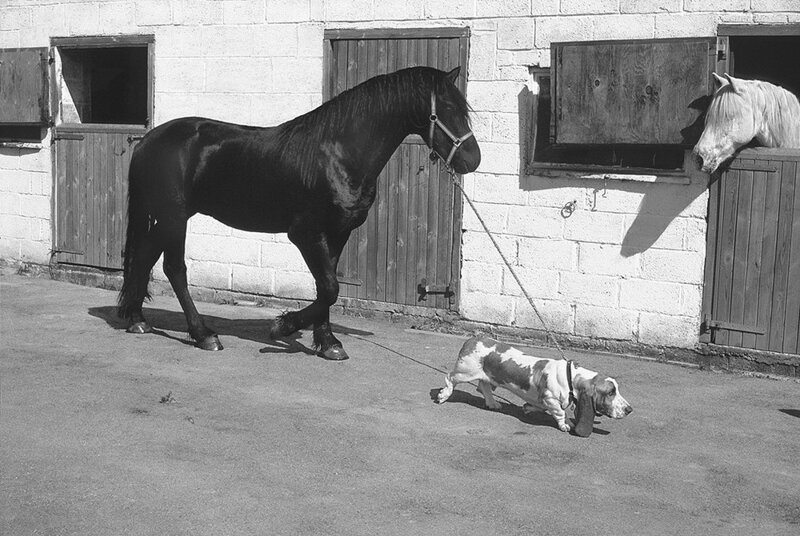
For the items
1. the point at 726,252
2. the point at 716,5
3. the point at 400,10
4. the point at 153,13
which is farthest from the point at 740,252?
the point at 153,13

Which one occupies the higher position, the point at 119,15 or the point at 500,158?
the point at 119,15

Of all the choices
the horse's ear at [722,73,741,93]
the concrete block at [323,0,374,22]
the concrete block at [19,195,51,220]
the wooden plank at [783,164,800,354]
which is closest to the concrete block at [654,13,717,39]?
the horse's ear at [722,73,741,93]

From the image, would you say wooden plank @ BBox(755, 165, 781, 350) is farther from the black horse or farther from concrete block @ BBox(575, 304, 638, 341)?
Result: the black horse

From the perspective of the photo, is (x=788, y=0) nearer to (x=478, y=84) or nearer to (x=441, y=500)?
(x=478, y=84)

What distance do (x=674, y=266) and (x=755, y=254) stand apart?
25.0 inches

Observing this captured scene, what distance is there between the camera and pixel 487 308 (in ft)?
31.8

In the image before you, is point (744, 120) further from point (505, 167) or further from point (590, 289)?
point (505, 167)

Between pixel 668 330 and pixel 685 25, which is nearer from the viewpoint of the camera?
pixel 685 25

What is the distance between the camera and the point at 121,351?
8.75 metres

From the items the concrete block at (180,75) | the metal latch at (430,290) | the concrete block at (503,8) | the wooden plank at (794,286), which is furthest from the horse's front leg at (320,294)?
the concrete block at (180,75)

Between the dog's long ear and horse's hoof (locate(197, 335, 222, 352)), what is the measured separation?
10.9 ft

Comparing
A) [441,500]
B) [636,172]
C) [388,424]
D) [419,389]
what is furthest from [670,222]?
[441,500]

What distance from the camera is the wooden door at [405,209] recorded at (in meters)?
9.82

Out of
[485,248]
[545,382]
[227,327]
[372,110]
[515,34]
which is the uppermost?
[515,34]
